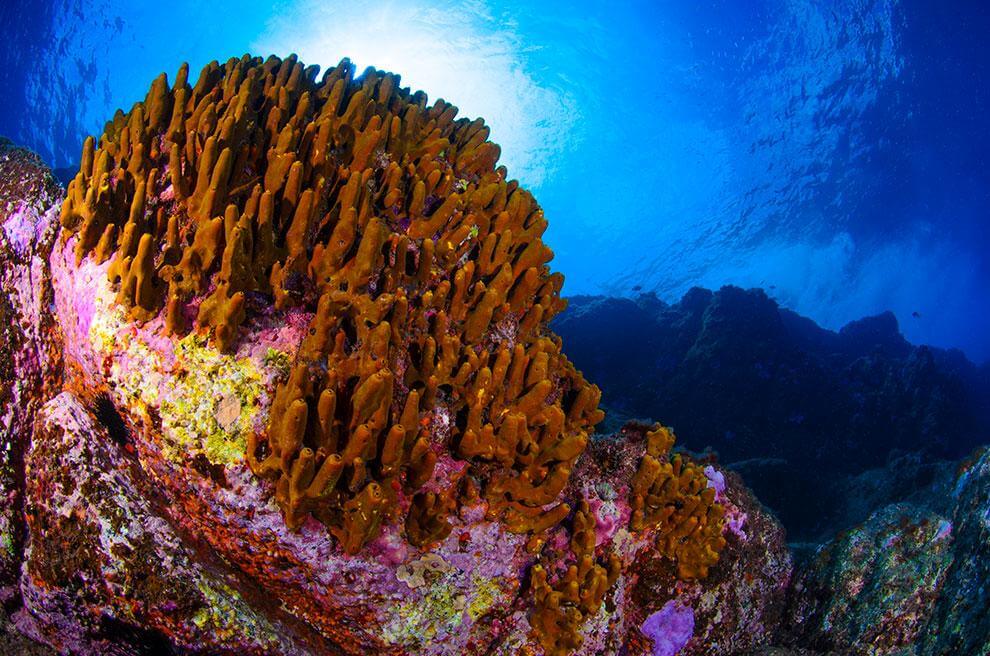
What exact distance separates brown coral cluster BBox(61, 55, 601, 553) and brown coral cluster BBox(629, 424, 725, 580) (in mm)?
549

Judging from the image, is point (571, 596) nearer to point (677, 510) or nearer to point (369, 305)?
point (677, 510)

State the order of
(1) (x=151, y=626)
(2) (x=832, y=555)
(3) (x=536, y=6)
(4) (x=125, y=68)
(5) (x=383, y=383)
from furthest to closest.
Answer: (4) (x=125, y=68) < (3) (x=536, y=6) < (2) (x=832, y=555) < (1) (x=151, y=626) < (5) (x=383, y=383)

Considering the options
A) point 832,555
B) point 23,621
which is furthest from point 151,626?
point 832,555

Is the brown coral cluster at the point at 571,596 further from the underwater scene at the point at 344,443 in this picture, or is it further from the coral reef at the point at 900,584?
the coral reef at the point at 900,584

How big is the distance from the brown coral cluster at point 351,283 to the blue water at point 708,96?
29876mm

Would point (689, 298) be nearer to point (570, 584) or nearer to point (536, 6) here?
point (570, 584)

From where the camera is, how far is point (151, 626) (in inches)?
92.5

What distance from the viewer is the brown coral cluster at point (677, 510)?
3.18 m

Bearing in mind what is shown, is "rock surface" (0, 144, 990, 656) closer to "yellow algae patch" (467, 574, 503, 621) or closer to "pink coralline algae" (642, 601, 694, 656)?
"yellow algae patch" (467, 574, 503, 621)

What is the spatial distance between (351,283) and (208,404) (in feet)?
2.95

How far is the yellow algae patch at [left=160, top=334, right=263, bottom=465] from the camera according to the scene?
2.15 meters

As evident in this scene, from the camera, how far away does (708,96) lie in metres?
40.1

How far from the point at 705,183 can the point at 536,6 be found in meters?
27.3

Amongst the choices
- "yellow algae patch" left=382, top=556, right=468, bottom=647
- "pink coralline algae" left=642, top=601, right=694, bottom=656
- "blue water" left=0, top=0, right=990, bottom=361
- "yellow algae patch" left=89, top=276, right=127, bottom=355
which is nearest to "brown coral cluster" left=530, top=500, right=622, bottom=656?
"yellow algae patch" left=382, top=556, right=468, bottom=647
